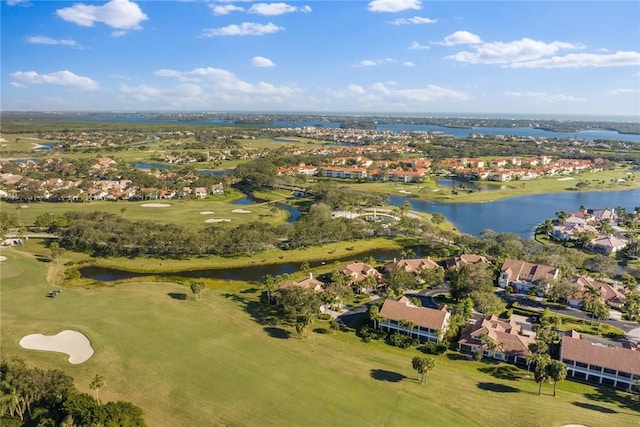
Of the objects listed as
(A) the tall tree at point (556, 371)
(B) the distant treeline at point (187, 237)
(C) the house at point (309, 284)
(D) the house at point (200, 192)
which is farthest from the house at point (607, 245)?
(D) the house at point (200, 192)

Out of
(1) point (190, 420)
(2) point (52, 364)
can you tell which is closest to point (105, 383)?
(2) point (52, 364)

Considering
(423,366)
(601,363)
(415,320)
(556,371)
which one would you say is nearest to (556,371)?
(556,371)

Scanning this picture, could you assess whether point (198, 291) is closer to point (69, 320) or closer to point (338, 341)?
point (69, 320)

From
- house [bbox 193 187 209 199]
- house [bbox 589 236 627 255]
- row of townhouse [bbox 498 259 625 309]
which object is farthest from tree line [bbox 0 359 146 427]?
house [bbox 193 187 209 199]

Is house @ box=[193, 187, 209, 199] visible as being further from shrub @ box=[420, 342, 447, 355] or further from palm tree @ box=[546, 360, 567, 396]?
palm tree @ box=[546, 360, 567, 396]

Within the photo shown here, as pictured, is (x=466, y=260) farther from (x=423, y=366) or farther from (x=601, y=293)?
(x=423, y=366)

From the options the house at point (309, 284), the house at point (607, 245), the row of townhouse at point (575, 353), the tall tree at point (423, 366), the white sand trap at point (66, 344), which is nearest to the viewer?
the tall tree at point (423, 366)

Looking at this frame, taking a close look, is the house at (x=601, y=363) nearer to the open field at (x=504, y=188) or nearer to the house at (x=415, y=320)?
the house at (x=415, y=320)
